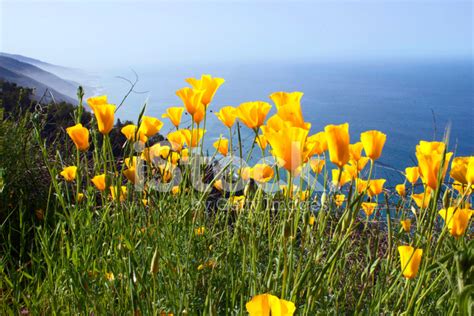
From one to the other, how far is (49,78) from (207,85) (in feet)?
70.6

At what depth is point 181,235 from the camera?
1721 mm

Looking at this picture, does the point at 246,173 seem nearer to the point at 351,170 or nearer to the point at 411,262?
the point at 351,170

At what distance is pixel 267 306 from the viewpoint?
77cm

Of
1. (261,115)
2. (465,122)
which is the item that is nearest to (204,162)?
(261,115)

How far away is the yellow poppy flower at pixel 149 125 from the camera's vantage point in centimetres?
171

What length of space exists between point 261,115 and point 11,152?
2.35 meters

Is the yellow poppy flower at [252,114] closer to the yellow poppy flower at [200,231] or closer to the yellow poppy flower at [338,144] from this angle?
the yellow poppy flower at [338,144]

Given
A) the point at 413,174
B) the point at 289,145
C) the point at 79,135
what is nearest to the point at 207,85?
the point at 79,135

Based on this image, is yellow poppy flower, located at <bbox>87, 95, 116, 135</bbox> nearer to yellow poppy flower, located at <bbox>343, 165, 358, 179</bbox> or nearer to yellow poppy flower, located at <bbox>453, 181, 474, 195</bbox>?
yellow poppy flower, located at <bbox>343, 165, 358, 179</bbox>

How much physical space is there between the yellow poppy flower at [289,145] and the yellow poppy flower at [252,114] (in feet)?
1.11

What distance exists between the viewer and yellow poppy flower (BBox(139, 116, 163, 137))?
1713 millimetres

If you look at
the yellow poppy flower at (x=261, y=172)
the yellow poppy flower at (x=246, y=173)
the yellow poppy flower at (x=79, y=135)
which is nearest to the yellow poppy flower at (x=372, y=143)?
the yellow poppy flower at (x=261, y=172)

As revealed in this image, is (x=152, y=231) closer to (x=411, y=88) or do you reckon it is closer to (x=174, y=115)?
(x=174, y=115)

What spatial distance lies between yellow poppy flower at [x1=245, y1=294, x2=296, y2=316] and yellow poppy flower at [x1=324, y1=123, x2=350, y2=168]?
0.40 metres
